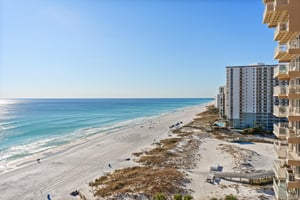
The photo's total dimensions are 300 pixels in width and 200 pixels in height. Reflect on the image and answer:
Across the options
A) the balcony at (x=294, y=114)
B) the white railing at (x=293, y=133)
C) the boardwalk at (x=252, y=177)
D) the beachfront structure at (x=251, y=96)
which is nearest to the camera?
the balcony at (x=294, y=114)

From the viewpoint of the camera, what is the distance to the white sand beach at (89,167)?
21.5 metres

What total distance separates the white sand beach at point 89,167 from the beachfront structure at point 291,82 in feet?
31.6

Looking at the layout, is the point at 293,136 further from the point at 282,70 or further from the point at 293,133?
the point at 282,70

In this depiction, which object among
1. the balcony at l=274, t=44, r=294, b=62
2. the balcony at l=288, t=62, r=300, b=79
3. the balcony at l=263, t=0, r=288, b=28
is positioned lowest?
the balcony at l=288, t=62, r=300, b=79

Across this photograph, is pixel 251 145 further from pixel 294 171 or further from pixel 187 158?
pixel 294 171

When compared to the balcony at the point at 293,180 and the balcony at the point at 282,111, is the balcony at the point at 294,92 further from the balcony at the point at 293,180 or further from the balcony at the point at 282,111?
the balcony at the point at 293,180

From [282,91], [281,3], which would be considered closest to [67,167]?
[282,91]

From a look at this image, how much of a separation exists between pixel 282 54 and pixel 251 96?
48.3 m

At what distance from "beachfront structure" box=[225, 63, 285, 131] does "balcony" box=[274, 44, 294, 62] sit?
45.1 meters

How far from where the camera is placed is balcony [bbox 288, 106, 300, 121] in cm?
929

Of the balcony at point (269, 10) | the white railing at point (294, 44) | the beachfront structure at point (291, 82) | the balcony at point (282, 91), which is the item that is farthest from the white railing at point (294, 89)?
the balcony at point (269, 10)

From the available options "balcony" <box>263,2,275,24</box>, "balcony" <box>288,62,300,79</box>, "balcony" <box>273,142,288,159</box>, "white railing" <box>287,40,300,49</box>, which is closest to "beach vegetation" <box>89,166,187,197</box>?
"balcony" <box>273,142,288,159</box>

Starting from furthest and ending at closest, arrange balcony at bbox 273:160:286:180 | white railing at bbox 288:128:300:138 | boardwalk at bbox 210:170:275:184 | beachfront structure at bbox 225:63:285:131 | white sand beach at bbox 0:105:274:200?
beachfront structure at bbox 225:63:285:131 < boardwalk at bbox 210:170:275:184 < white sand beach at bbox 0:105:274:200 < balcony at bbox 273:160:286:180 < white railing at bbox 288:128:300:138

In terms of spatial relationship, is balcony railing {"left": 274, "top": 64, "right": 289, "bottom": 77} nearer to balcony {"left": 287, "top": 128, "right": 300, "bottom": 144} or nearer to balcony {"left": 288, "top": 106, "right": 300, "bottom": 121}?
balcony {"left": 288, "top": 106, "right": 300, "bottom": 121}
